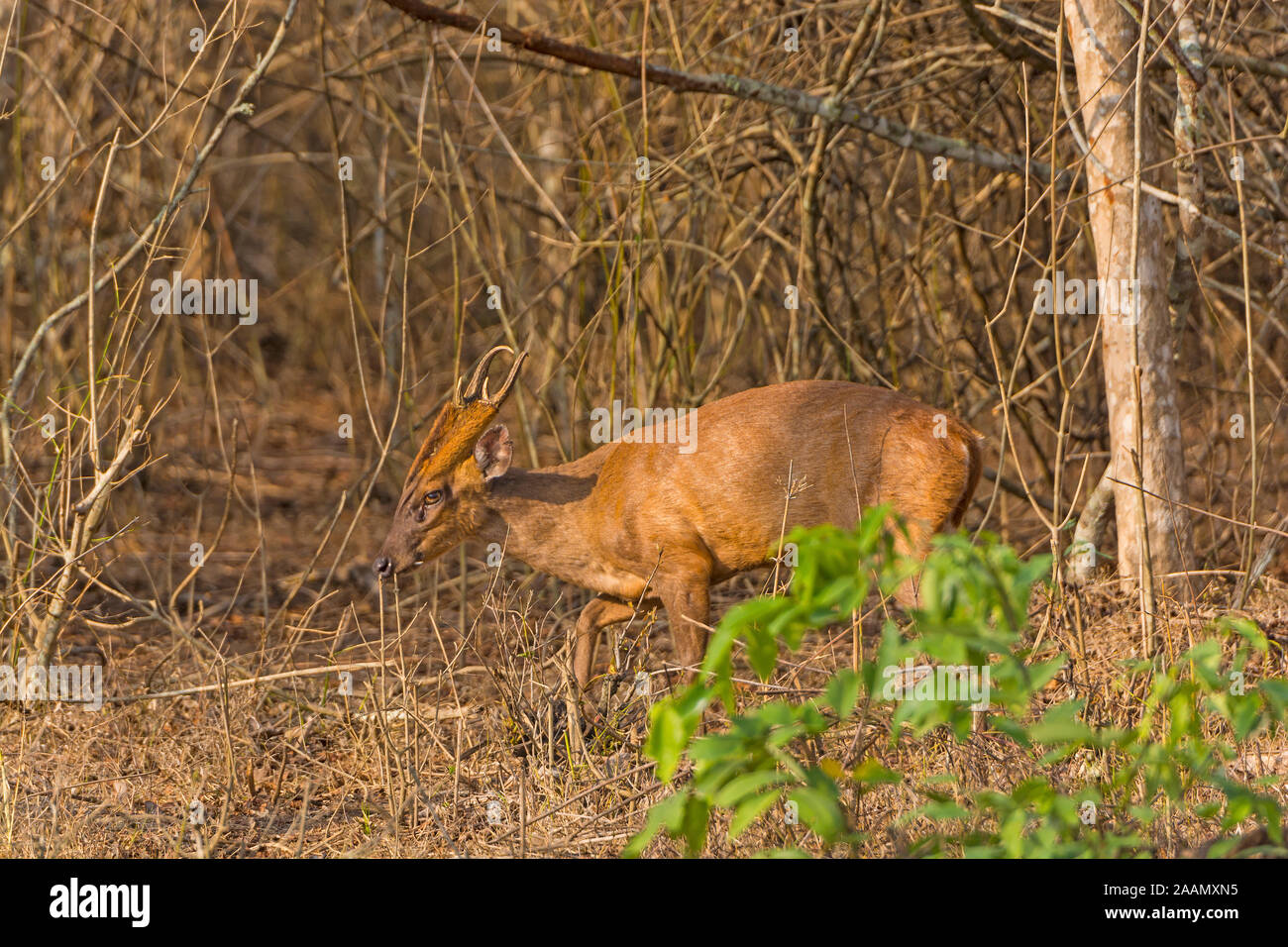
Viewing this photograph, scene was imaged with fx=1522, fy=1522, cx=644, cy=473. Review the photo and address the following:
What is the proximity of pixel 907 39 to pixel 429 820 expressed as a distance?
5.44m

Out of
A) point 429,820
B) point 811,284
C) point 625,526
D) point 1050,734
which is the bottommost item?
point 429,820

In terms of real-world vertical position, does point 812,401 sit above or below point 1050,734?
above

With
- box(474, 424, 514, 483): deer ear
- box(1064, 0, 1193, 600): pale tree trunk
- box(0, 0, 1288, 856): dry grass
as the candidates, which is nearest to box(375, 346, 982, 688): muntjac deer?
box(474, 424, 514, 483): deer ear

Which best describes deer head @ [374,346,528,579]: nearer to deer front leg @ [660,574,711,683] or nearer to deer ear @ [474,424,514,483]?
deer ear @ [474,424,514,483]

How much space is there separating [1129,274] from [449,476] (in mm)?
3312

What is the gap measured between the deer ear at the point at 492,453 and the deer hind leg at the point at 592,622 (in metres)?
0.78

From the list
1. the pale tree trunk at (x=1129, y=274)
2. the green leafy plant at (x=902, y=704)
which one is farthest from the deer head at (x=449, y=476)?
the green leafy plant at (x=902, y=704)

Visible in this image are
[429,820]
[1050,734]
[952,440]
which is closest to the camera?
[1050,734]

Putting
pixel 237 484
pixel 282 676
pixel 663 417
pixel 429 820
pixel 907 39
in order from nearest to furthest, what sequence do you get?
pixel 429 820, pixel 282 676, pixel 663 417, pixel 907 39, pixel 237 484

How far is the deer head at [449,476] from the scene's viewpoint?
717 centimetres

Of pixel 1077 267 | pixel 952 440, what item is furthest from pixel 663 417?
pixel 1077 267

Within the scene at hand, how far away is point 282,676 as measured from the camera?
6.17 metres

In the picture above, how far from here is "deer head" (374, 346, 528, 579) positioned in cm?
717

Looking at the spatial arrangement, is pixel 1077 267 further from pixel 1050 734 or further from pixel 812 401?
pixel 1050 734
